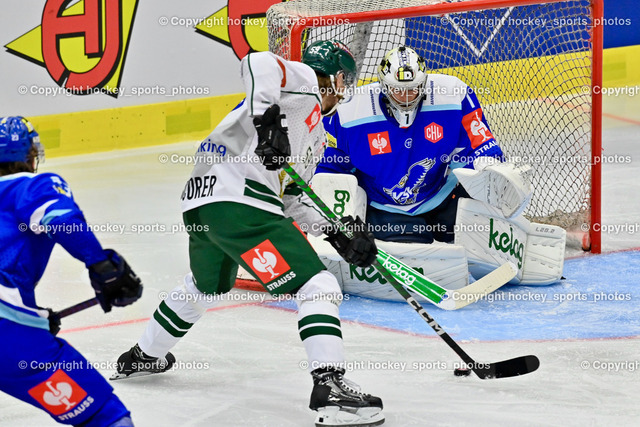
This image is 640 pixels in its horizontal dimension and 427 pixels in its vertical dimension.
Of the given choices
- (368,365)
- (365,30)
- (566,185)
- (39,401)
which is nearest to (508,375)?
(368,365)

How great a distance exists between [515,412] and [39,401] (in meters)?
1.32

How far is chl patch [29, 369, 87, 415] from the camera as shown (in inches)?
84.0

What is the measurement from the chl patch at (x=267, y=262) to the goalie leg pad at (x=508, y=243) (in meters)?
1.56

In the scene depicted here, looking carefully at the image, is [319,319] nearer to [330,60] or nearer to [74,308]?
[74,308]

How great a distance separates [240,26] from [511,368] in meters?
4.72

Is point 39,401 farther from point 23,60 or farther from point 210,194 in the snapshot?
point 23,60

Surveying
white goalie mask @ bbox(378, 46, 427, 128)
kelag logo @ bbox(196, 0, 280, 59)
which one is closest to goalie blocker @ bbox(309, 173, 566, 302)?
white goalie mask @ bbox(378, 46, 427, 128)

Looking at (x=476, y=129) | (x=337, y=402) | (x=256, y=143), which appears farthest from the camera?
(x=476, y=129)

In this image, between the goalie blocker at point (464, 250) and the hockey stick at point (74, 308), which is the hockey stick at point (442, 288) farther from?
the hockey stick at point (74, 308)

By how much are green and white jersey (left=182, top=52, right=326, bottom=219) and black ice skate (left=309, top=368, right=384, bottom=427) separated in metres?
0.51

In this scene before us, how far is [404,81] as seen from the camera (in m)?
4.03

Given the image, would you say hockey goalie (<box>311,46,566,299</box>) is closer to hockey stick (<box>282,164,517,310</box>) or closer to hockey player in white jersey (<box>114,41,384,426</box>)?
hockey stick (<box>282,164,517,310</box>)

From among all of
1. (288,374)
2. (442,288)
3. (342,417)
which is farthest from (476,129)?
(342,417)

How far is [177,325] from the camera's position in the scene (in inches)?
119
